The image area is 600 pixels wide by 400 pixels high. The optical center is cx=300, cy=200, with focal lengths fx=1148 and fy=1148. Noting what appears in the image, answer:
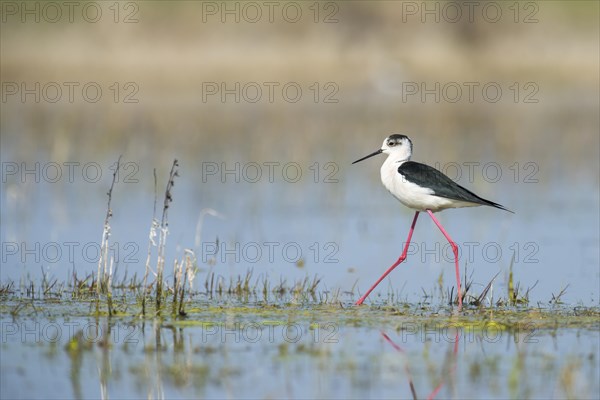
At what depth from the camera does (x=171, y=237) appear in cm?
1097

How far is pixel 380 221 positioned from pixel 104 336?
5.52 metres

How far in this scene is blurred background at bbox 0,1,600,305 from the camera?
10.4 metres

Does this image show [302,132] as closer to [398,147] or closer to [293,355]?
[398,147]

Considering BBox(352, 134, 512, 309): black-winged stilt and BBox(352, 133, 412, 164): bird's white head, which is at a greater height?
BBox(352, 133, 412, 164): bird's white head

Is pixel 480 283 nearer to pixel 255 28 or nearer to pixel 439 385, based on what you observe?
pixel 439 385

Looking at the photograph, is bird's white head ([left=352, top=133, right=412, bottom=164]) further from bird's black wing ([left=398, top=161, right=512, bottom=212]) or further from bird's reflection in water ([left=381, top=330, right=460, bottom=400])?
bird's reflection in water ([left=381, top=330, right=460, bottom=400])

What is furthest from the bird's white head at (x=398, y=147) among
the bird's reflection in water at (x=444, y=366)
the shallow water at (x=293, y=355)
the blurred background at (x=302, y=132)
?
the bird's reflection in water at (x=444, y=366)

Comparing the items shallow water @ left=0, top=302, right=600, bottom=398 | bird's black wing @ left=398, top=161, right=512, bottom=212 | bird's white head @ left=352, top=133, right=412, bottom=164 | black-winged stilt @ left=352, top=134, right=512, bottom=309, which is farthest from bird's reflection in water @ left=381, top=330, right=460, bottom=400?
bird's white head @ left=352, top=133, right=412, bottom=164

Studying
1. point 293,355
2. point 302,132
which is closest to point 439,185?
point 293,355

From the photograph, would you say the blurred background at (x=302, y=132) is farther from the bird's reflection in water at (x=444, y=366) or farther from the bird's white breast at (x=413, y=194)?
the bird's reflection in water at (x=444, y=366)

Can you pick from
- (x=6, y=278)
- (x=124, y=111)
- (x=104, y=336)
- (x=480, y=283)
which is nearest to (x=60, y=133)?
(x=124, y=111)

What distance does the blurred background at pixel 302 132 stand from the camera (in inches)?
408

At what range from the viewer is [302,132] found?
63.1 feet

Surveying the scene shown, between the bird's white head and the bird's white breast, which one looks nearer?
the bird's white breast
